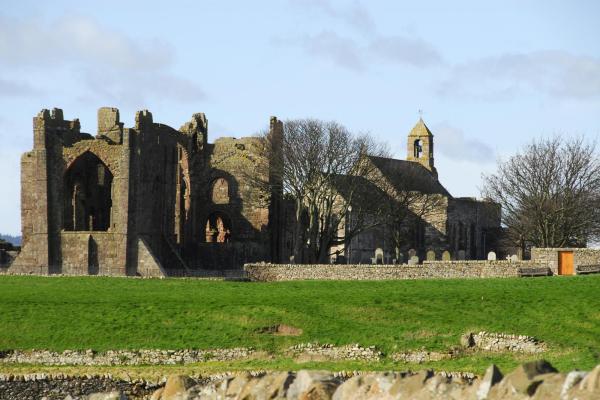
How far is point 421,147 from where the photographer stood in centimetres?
11981

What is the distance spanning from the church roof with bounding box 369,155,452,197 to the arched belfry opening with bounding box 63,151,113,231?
1901 centimetres

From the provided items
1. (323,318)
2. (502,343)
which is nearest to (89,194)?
(323,318)

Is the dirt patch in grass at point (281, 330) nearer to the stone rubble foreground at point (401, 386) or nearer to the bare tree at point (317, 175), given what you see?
the stone rubble foreground at point (401, 386)

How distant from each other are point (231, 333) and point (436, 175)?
82.8 m

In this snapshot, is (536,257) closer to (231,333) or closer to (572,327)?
(572,327)

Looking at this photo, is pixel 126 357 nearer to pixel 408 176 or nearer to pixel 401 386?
pixel 401 386

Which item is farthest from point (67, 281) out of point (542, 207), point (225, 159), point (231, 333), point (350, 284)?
point (542, 207)

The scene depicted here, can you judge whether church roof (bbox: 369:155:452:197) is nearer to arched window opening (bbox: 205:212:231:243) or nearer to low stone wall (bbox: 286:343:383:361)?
arched window opening (bbox: 205:212:231:243)

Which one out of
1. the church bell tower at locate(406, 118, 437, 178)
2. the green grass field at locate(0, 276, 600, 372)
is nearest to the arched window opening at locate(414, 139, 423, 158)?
the church bell tower at locate(406, 118, 437, 178)

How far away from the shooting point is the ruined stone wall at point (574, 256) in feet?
180

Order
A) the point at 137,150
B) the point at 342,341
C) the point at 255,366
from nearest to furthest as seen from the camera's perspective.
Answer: the point at 255,366 → the point at 342,341 → the point at 137,150

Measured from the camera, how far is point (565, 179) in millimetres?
77188

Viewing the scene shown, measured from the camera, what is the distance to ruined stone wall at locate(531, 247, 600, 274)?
54.8 meters

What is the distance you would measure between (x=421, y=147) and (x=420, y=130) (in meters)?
1.98
